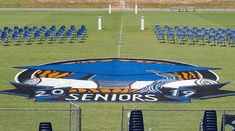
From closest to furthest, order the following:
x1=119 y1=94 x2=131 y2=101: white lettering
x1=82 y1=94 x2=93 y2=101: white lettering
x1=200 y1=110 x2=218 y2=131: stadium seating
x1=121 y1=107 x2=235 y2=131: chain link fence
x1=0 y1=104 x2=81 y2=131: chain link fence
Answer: x1=200 y1=110 x2=218 y2=131: stadium seating, x1=0 y1=104 x2=81 y2=131: chain link fence, x1=121 y1=107 x2=235 y2=131: chain link fence, x1=82 y1=94 x2=93 y2=101: white lettering, x1=119 y1=94 x2=131 y2=101: white lettering

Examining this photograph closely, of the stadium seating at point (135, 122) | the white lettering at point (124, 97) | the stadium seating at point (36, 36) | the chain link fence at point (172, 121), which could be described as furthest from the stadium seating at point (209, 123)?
the stadium seating at point (36, 36)

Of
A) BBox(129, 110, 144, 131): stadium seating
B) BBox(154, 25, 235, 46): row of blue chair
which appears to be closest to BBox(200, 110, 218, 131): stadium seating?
BBox(129, 110, 144, 131): stadium seating

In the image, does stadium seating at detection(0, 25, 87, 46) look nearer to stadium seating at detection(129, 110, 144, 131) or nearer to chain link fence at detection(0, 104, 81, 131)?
chain link fence at detection(0, 104, 81, 131)

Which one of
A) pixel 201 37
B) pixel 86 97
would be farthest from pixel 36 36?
pixel 86 97

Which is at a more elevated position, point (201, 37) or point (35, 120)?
point (35, 120)

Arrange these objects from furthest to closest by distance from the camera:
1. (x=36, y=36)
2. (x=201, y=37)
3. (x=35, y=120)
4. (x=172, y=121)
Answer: (x=201, y=37), (x=36, y=36), (x=35, y=120), (x=172, y=121)

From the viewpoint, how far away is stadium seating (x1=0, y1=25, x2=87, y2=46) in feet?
131

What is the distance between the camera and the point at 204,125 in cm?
1457

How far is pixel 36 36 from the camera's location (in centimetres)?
4031

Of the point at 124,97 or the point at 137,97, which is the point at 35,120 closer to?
the point at 124,97

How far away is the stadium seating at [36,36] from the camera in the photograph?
3986 cm

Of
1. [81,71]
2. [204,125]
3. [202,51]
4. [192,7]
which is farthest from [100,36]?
[192,7]

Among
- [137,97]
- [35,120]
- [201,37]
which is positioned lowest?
[201,37]

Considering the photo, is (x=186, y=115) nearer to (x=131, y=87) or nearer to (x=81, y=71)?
(x=131, y=87)
